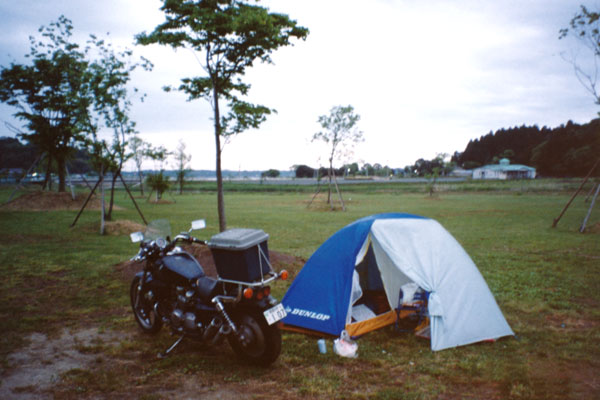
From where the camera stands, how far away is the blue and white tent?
213 inches

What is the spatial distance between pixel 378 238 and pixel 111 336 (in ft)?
14.0

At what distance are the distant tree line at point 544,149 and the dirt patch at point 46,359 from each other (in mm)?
60287

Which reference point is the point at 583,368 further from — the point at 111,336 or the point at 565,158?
the point at 565,158

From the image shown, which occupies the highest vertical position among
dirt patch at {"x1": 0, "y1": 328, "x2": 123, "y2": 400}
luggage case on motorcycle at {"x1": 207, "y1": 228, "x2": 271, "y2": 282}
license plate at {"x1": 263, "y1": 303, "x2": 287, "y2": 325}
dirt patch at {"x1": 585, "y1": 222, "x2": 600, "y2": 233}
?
luggage case on motorcycle at {"x1": 207, "y1": 228, "x2": 271, "y2": 282}

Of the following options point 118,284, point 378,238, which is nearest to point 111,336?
point 118,284

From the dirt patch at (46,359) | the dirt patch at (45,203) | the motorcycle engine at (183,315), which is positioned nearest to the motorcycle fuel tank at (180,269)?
the motorcycle engine at (183,315)

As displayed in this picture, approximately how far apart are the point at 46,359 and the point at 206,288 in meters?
2.36

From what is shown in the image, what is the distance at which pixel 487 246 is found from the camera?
12992mm

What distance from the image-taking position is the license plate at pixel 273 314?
428 centimetres

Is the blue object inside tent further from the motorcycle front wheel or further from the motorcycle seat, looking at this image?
the motorcycle seat

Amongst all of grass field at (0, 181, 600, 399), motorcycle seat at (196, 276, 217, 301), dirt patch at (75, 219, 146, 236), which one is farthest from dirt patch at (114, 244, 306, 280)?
dirt patch at (75, 219, 146, 236)

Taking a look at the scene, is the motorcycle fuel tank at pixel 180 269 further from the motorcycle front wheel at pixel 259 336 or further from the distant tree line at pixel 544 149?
the distant tree line at pixel 544 149

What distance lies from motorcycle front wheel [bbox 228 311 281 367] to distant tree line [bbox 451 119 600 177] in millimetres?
59306

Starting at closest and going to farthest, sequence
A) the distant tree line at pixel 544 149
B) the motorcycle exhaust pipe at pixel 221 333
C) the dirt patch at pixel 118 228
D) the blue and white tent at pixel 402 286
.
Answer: the motorcycle exhaust pipe at pixel 221 333
the blue and white tent at pixel 402 286
the dirt patch at pixel 118 228
the distant tree line at pixel 544 149
